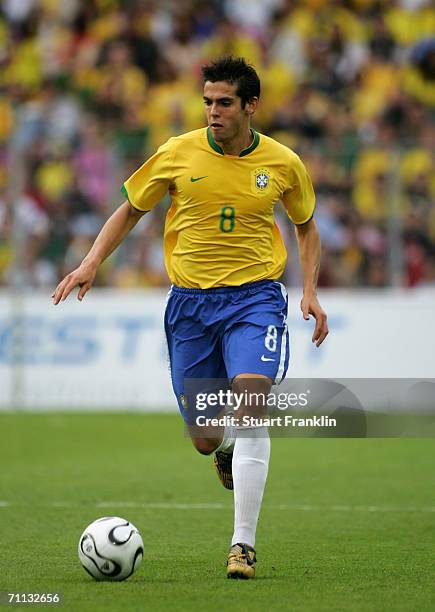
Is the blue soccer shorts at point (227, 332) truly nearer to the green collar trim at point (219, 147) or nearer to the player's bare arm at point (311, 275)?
the player's bare arm at point (311, 275)

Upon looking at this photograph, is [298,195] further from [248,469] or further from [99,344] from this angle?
[99,344]

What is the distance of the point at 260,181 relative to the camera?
676 cm

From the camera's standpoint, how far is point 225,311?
22.1 ft

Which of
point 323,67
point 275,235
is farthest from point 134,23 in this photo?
point 275,235

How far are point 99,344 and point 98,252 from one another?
9.52 m

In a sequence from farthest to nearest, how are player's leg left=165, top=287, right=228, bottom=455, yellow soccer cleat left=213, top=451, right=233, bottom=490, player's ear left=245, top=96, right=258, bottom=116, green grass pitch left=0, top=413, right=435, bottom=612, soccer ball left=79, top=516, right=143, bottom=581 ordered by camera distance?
yellow soccer cleat left=213, top=451, right=233, bottom=490 → player's leg left=165, top=287, right=228, bottom=455 → player's ear left=245, top=96, right=258, bottom=116 → soccer ball left=79, top=516, right=143, bottom=581 → green grass pitch left=0, top=413, right=435, bottom=612

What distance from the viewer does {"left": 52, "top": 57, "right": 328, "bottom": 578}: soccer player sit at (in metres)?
6.55

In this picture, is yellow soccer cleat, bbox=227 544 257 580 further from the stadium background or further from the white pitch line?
the white pitch line

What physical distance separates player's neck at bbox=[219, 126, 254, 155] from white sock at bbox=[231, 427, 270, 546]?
1.46 meters

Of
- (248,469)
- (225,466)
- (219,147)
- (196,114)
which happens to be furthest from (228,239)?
(196,114)

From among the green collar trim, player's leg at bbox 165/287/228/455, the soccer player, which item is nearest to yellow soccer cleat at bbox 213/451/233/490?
player's leg at bbox 165/287/228/455

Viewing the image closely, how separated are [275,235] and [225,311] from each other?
0.56m

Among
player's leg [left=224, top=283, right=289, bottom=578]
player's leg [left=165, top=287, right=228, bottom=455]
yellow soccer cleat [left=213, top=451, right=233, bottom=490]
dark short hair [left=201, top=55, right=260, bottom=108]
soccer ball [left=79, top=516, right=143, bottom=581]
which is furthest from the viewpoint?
yellow soccer cleat [left=213, top=451, right=233, bottom=490]

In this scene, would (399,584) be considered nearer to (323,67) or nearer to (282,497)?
(282,497)
